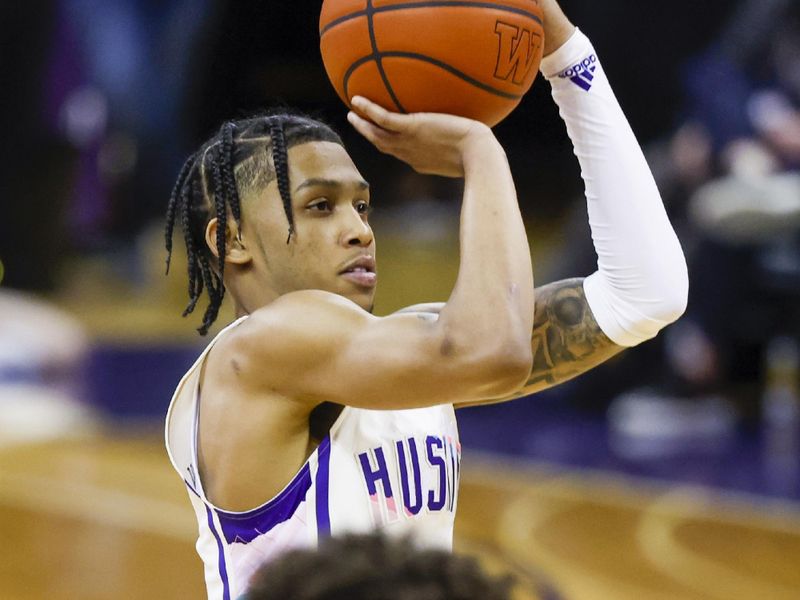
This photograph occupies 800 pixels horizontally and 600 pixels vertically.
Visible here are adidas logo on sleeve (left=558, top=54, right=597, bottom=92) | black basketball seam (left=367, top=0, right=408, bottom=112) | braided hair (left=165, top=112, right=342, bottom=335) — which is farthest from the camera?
adidas logo on sleeve (left=558, top=54, right=597, bottom=92)

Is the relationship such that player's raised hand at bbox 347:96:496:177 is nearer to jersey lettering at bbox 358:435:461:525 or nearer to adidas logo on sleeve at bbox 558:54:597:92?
adidas logo on sleeve at bbox 558:54:597:92

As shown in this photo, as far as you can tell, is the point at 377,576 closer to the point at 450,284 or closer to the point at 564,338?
the point at 564,338

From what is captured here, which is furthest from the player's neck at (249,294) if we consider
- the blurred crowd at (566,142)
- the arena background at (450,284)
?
the blurred crowd at (566,142)

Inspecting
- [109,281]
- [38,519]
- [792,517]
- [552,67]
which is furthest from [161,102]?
[552,67]

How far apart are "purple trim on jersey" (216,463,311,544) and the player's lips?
1.16ft

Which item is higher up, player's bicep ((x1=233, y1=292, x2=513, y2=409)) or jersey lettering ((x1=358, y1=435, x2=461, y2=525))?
player's bicep ((x1=233, y1=292, x2=513, y2=409))

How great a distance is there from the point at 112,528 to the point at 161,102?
8827 mm

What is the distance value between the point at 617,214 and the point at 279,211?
67cm

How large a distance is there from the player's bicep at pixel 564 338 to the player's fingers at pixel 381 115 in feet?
2.01

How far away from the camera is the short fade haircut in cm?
104

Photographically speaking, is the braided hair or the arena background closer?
the braided hair

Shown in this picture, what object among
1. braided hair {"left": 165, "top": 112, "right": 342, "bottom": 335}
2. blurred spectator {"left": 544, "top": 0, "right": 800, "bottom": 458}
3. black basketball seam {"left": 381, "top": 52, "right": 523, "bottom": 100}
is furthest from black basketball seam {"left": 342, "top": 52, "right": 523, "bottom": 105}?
blurred spectator {"left": 544, "top": 0, "right": 800, "bottom": 458}

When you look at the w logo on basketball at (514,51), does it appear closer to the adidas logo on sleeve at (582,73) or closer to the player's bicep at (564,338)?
the adidas logo on sleeve at (582,73)

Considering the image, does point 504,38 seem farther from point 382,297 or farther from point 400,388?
point 382,297
